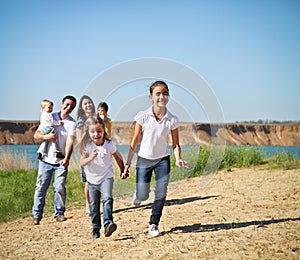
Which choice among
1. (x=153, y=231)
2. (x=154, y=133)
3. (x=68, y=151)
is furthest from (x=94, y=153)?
(x=68, y=151)

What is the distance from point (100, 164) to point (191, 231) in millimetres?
1408

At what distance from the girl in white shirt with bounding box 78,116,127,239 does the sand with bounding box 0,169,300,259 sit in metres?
0.43

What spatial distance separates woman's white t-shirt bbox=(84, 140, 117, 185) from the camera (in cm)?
502

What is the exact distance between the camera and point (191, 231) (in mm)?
A: 5363

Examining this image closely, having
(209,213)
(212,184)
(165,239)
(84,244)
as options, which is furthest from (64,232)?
(212,184)

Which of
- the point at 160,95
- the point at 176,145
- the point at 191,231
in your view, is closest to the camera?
the point at 160,95

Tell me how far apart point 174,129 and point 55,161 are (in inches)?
94.1

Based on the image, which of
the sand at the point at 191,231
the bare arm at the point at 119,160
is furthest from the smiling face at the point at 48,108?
the bare arm at the point at 119,160

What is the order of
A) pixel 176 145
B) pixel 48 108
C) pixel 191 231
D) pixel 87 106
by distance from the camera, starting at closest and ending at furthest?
pixel 176 145
pixel 191 231
pixel 87 106
pixel 48 108

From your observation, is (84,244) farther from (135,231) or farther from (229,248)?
(229,248)

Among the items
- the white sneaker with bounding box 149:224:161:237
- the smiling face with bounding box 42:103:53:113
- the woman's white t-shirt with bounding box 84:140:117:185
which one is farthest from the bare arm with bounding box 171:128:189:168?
the smiling face with bounding box 42:103:53:113

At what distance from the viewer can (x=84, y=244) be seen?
5191 millimetres

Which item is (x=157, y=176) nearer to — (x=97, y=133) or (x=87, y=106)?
(x=97, y=133)

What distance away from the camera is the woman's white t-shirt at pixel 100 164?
5.02m
